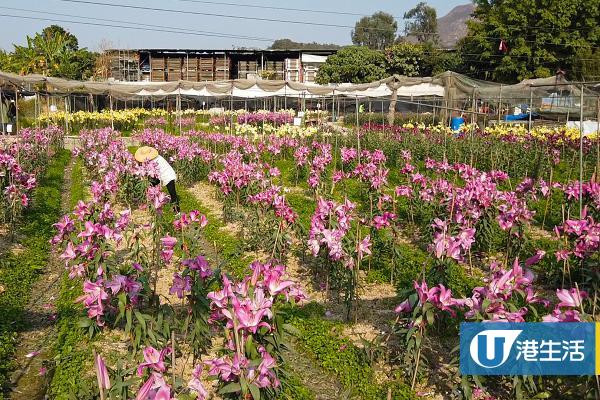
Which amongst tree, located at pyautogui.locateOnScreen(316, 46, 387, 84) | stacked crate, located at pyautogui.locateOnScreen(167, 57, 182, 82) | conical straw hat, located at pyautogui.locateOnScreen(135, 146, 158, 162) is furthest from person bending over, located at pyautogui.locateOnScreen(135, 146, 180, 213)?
stacked crate, located at pyautogui.locateOnScreen(167, 57, 182, 82)

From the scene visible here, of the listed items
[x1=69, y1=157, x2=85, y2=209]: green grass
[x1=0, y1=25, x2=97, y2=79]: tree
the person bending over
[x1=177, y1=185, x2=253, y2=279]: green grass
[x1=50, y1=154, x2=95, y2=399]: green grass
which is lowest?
[x1=50, y1=154, x2=95, y2=399]: green grass

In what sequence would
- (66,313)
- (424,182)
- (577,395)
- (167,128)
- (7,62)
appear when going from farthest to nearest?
(7,62)
(167,128)
(424,182)
(66,313)
(577,395)

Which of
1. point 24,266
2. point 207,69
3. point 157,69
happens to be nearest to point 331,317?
point 24,266

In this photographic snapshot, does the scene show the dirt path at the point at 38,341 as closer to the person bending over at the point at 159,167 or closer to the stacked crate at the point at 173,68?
the person bending over at the point at 159,167

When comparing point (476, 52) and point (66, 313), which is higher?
point (476, 52)

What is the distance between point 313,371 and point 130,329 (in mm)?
1473

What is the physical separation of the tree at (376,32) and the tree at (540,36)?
4908 cm

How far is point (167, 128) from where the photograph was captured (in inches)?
899

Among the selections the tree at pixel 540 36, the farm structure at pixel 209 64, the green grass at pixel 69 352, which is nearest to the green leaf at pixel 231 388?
the green grass at pixel 69 352

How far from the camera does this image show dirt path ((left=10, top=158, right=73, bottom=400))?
13.3 ft

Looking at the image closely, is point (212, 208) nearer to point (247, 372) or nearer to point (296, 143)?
point (296, 143)

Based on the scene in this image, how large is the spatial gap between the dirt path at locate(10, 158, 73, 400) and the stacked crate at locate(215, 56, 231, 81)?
140ft

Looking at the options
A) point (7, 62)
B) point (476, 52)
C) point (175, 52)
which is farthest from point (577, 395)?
point (175, 52)

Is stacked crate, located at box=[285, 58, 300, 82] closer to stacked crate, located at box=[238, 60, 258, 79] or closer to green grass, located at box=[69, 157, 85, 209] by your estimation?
stacked crate, located at box=[238, 60, 258, 79]
